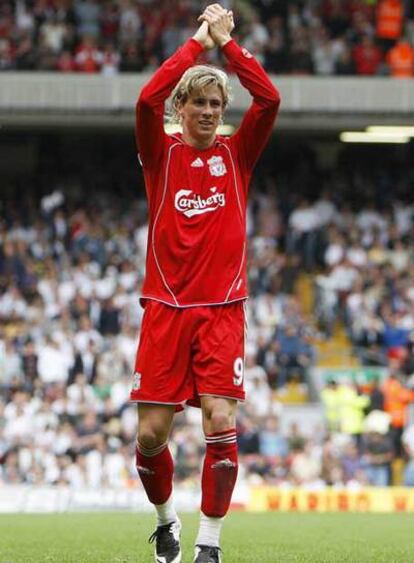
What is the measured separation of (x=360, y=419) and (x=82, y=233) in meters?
6.76

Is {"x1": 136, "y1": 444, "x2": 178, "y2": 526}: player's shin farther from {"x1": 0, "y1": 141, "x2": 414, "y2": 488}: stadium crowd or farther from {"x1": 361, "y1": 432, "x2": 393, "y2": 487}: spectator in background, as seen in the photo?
{"x1": 361, "y1": 432, "x2": 393, "y2": 487}: spectator in background

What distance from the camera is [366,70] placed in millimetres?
27781

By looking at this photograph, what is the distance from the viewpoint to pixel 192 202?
755 centimetres

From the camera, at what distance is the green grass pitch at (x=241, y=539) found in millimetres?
8477

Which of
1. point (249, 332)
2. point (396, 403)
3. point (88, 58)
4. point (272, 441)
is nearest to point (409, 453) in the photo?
point (396, 403)

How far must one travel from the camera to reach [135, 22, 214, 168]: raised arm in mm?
7480

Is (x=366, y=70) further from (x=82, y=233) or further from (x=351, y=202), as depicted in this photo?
(x=82, y=233)

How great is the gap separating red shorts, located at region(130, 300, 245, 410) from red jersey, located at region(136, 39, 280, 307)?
78 millimetres

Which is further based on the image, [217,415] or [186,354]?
[186,354]

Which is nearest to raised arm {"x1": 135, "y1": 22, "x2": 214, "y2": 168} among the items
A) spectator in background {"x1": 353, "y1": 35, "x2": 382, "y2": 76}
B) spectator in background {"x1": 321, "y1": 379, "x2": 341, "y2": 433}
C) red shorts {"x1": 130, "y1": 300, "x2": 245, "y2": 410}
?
red shorts {"x1": 130, "y1": 300, "x2": 245, "y2": 410}

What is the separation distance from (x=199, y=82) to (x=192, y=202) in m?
0.60

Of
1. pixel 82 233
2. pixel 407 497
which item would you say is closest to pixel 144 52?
pixel 82 233

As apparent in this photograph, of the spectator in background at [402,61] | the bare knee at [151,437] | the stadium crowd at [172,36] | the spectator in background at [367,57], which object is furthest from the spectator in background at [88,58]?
the bare knee at [151,437]

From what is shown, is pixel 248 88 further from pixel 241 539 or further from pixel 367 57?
pixel 367 57
